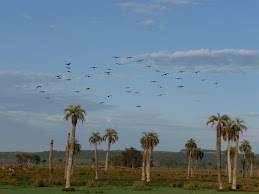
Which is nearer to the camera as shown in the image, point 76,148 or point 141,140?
point 141,140

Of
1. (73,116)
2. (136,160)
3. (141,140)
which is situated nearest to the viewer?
(73,116)

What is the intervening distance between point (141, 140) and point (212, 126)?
27244mm

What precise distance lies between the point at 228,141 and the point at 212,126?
1033 cm

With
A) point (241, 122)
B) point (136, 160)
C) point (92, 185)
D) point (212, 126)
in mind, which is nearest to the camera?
point (92, 185)

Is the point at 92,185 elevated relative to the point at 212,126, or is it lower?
lower

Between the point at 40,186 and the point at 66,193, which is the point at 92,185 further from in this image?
the point at 66,193

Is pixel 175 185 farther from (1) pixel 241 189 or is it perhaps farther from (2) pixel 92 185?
(2) pixel 92 185

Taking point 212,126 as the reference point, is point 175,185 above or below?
below

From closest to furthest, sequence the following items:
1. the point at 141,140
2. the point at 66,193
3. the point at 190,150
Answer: the point at 66,193, the point at 141,140, the point at 190,150

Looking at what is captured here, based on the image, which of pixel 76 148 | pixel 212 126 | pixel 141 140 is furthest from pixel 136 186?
pixel 76 148

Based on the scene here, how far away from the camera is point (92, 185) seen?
6300 cm

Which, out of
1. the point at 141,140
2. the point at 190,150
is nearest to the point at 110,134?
the point at 141,140

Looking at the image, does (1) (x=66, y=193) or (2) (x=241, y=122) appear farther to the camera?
(2) (x=241, y=122)

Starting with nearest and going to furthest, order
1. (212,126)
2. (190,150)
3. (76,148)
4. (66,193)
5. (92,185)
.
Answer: (66,193)
(92,185)
(212,126)
(76,148)
(190,150)
